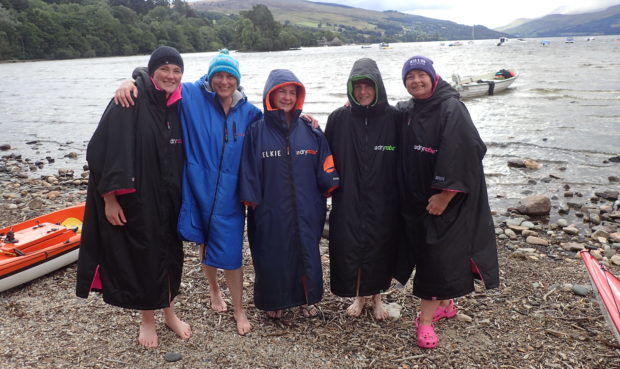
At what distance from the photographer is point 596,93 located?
2805 centimetres

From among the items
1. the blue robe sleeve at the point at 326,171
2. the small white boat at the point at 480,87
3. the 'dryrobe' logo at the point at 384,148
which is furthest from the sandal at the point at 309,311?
the small white boat at the point at 480,87

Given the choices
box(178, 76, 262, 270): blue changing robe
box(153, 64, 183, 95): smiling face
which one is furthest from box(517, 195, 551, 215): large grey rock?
box(153, 64, 183, 95): smiling face

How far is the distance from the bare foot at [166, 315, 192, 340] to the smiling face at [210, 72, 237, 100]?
2277 mm

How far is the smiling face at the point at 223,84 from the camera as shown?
4.09 metres

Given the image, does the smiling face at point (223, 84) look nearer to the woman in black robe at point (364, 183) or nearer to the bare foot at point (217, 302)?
the woman in black robe at point (364, 183)

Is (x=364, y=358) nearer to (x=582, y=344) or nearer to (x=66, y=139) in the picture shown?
(x=582, y=344)

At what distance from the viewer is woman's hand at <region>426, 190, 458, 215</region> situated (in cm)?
382

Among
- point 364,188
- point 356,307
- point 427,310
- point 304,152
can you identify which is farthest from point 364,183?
point 356,307

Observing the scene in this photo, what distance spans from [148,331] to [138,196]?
1.43 metres

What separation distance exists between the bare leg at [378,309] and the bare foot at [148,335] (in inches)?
89.0

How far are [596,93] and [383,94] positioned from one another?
29671 mm

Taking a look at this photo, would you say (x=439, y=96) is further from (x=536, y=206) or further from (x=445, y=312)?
(x=536, y=206)

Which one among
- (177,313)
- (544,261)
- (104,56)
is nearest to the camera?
(177,313)

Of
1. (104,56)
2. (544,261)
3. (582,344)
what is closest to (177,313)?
(582,344)
